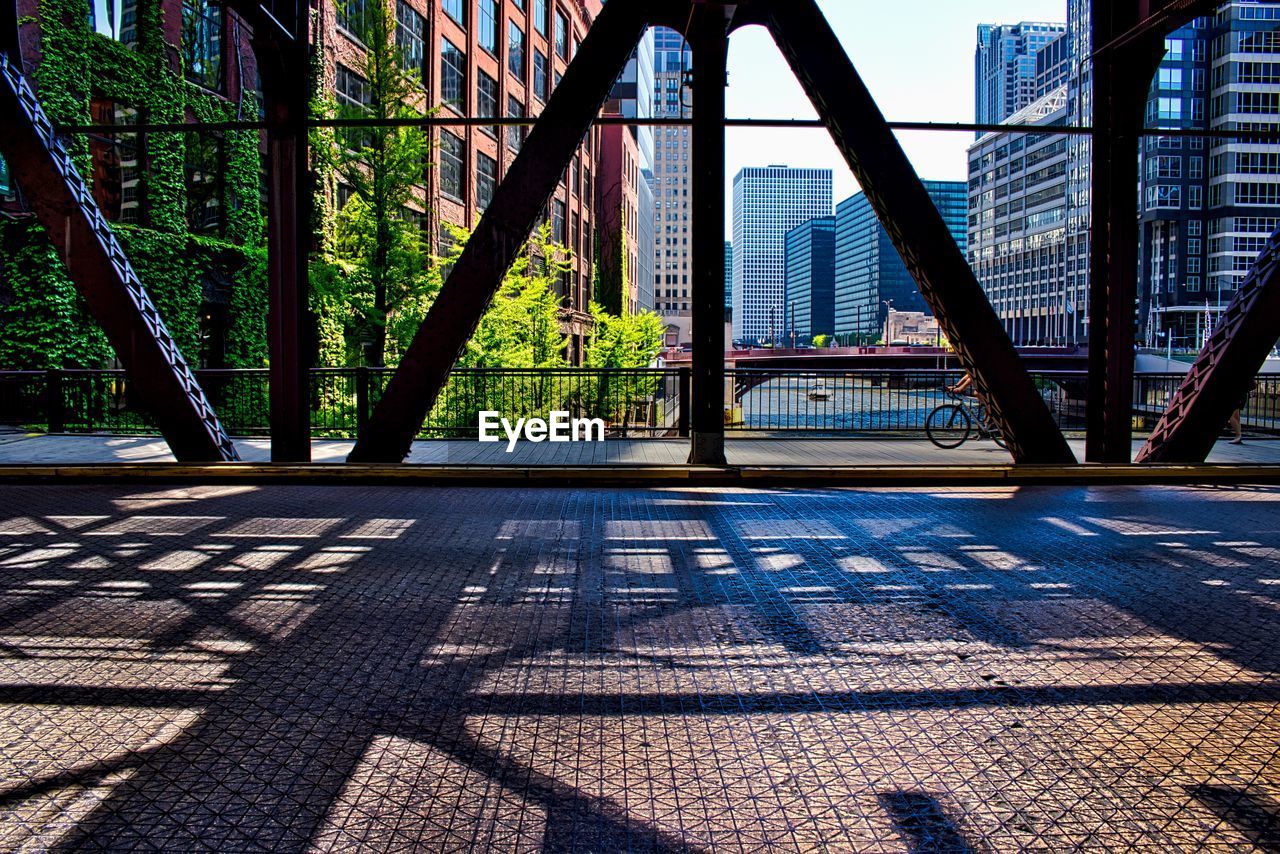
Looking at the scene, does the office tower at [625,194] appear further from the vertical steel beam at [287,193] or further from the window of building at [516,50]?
the vertical steel beam at [287,193]

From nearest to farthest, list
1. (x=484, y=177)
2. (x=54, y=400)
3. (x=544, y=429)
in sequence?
1. (x=544, y=429)
2. (x=54, y=400)
3. (x=484, y=177)

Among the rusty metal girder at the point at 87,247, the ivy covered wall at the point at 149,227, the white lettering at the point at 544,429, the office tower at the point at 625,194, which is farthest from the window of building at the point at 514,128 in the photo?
the rusty metal girder at the point at 87,247

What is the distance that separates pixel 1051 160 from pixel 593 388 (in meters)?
143

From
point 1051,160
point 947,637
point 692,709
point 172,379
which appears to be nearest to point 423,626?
point 692,709

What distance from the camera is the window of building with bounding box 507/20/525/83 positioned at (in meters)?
48.2

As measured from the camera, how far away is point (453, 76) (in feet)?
137

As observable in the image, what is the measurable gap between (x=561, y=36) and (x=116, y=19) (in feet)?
128

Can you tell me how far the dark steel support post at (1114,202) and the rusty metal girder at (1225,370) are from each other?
0.91m

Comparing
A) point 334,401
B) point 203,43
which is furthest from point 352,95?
point 334,401

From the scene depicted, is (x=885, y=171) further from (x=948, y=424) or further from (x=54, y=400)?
(x=54, y=400)

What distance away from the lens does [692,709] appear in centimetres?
411

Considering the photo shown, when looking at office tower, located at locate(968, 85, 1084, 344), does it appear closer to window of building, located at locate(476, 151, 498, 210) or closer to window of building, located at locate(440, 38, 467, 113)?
window of building, located at locate(476, 151, 498, 210)

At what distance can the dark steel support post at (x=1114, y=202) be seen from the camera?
472 inches

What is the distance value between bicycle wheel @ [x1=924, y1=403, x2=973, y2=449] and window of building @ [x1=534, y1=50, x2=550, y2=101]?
41874 mm
